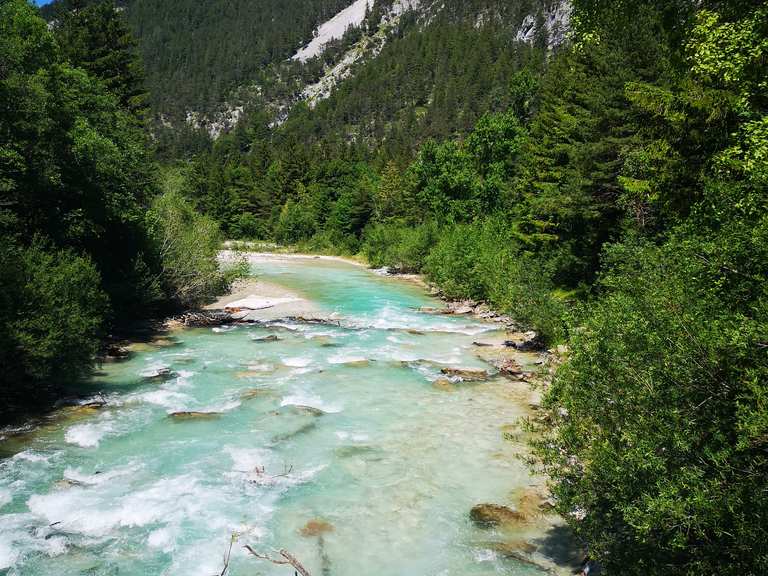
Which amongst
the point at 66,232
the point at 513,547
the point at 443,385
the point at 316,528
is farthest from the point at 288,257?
the point at 513,547

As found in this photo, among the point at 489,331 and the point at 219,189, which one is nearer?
the point at 489,331

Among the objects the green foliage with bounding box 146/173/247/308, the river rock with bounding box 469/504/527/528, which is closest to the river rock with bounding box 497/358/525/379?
the river rock with bounding box 469/504/527/528

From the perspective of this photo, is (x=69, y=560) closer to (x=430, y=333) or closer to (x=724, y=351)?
(x=724, y=351)

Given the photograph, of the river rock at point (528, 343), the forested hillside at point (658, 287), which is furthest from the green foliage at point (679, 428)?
the river rock at point (528, 343)

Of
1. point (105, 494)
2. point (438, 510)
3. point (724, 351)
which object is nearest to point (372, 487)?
point (438, 510)

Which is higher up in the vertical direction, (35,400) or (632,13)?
(632,13)

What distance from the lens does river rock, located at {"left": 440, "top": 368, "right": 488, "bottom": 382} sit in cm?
1842

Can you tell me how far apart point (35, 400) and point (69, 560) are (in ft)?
26.8

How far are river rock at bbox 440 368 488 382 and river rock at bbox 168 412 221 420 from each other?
7702 millimetres

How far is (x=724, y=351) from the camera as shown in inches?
219

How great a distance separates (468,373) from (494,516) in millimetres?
8901

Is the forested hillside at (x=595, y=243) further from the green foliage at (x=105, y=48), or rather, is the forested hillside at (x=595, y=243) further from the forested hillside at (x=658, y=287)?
the green foliage at (x=105, y=48)

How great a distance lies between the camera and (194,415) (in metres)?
14.9

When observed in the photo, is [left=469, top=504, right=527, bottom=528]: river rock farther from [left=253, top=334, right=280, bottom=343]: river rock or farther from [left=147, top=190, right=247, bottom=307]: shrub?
[left=147, top=190, right=247, bottom=307]: shrub
